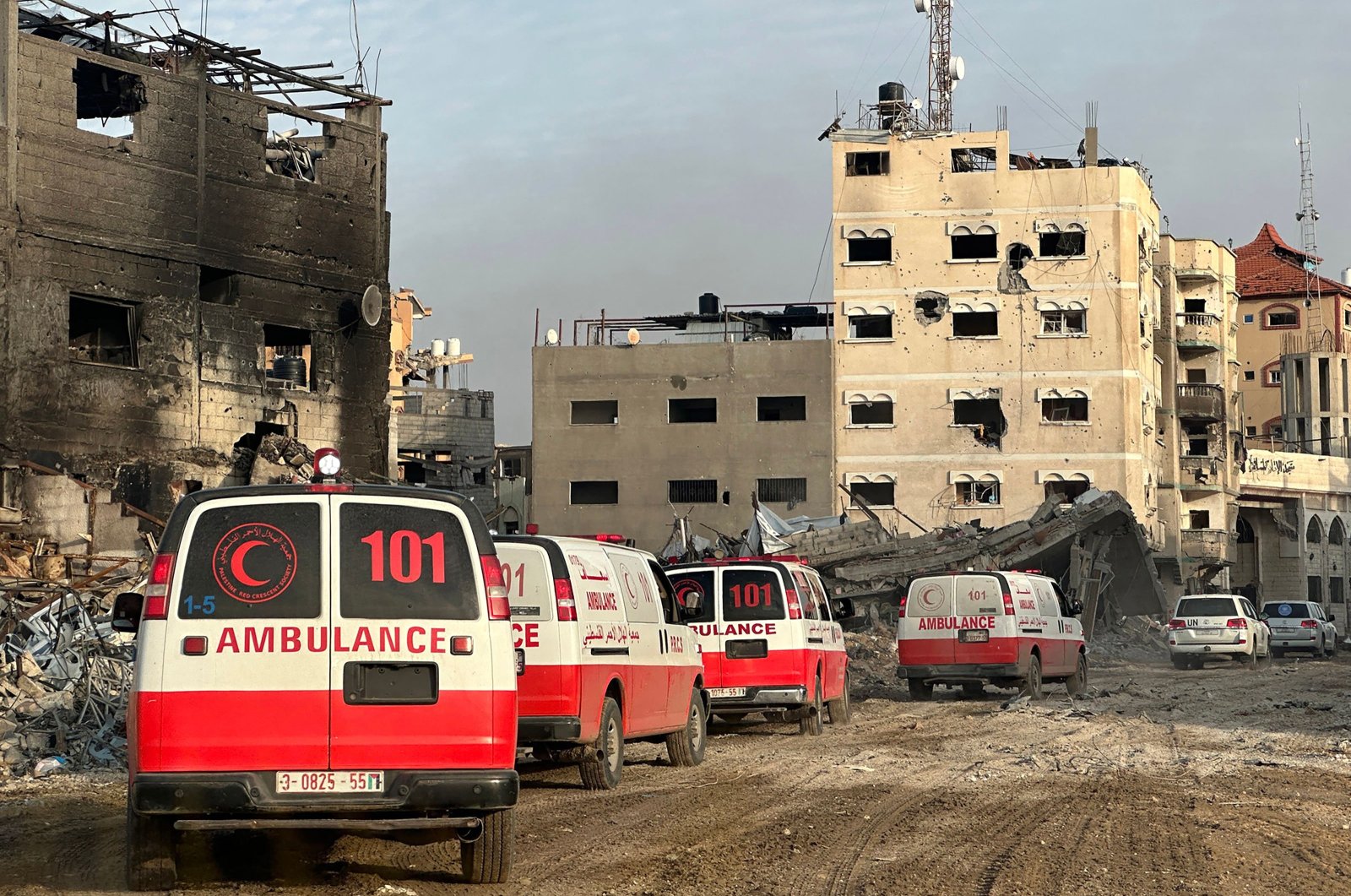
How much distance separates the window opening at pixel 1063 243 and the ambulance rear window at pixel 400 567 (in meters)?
62.2

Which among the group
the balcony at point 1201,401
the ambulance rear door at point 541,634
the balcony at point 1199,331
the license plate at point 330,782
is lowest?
the license plate at point 330,782

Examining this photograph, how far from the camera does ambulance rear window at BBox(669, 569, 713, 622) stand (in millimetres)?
18859

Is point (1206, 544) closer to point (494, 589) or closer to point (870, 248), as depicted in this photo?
→ point (870, 248)

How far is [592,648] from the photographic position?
42.5ft

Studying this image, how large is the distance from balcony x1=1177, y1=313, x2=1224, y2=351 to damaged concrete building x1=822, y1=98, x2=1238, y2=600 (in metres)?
9.58

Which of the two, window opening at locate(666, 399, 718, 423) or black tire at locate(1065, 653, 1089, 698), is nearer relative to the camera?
black tire at locate(1065, 653, 1089, 698)

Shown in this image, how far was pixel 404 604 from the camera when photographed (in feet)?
28.3

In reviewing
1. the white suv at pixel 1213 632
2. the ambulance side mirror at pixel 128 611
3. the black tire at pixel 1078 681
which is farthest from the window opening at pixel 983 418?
the ambulance side mirror at pixel 128 611

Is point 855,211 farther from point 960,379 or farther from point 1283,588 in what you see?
point 1283,588

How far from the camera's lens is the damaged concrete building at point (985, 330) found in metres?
67.2

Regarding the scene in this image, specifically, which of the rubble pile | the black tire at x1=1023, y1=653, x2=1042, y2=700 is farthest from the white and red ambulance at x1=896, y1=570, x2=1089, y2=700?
the rubble pile

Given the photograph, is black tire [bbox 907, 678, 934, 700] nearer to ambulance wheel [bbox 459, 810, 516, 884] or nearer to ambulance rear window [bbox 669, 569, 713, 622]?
ambulance rear window [bbox 669, 569, 713, 622]

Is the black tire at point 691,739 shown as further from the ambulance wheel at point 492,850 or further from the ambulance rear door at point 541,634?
the ambulance wheel at point 492,850

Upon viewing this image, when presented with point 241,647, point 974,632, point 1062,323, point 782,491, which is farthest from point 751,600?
point 1062,323
